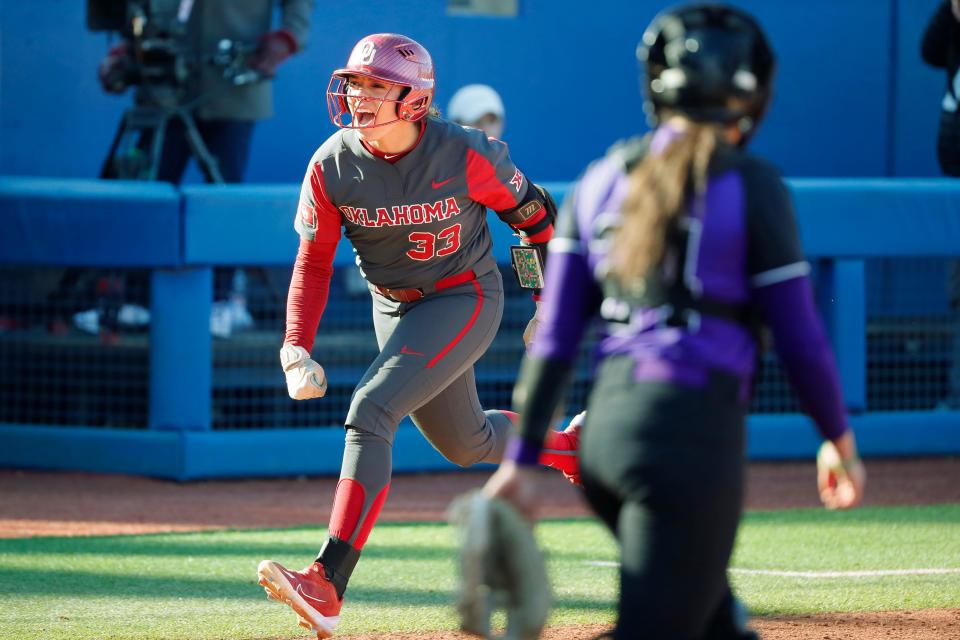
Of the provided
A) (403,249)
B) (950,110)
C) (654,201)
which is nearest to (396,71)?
(403,249)

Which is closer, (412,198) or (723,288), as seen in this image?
(723,288)

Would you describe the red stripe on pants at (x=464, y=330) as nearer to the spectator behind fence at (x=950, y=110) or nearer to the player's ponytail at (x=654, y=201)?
the player's ponytail at (x=654, y=201)

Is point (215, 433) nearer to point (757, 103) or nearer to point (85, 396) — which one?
point (85, 396)

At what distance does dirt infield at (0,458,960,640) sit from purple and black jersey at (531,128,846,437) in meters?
4.46

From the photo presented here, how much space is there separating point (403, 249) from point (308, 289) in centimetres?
35

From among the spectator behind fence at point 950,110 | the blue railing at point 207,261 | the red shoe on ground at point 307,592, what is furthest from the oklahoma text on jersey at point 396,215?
the spectator behind fence at point 950,110

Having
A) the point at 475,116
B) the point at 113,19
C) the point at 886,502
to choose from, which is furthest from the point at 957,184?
the point at 113,19

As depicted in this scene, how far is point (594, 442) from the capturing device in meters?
2.60

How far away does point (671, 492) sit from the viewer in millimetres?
2477

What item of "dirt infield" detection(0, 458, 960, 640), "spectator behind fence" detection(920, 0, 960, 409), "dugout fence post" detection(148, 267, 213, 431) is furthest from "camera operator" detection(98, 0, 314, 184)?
"spectator behind fence" detection(920, 0, 960, 409)

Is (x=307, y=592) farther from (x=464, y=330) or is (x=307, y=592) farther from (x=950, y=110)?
(x=950, y=110)

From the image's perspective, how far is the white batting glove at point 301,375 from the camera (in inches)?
171

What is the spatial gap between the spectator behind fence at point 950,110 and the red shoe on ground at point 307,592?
18.5 ft

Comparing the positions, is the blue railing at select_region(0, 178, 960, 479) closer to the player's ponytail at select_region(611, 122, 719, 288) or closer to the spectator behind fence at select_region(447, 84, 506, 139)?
the spectator behind fence at select_region(447, 84, 506, 139)
